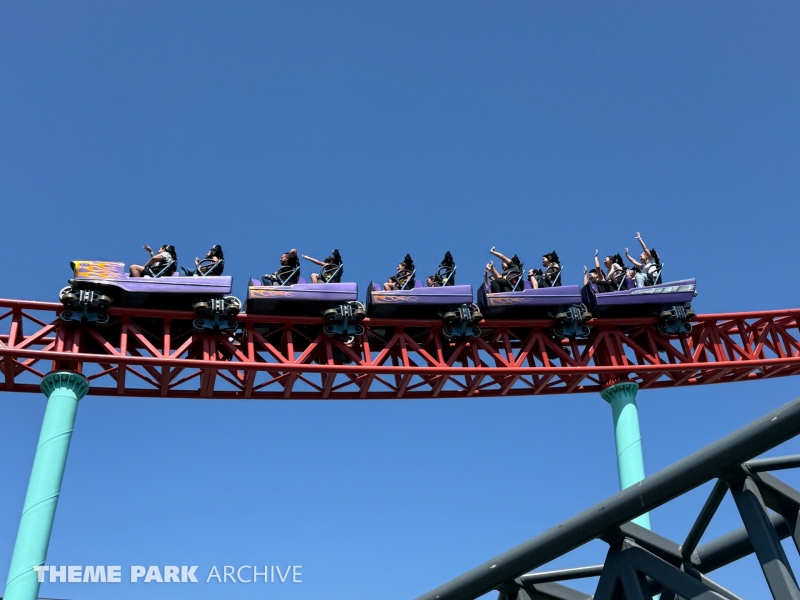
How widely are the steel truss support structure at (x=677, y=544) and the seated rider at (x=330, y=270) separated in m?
8.32

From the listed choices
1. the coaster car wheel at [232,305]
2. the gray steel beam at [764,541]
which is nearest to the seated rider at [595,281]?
the coaster car wheel at [232,305]

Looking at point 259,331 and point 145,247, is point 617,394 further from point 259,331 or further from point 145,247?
point 145,247

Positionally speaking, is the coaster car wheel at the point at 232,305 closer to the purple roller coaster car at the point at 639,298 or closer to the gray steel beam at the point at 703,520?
the purple roller coaster car at the point at 639,298

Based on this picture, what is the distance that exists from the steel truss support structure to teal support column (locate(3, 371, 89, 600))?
6.54 meters

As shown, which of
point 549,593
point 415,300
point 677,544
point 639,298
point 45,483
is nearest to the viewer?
point 677,544

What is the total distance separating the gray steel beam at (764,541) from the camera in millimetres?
3744

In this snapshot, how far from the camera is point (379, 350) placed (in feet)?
44.7

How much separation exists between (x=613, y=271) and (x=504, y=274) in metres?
1.69

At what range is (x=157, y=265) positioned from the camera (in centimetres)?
1238

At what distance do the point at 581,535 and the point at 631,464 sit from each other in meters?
8.60

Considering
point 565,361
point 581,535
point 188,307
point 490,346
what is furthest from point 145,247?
point 581,535

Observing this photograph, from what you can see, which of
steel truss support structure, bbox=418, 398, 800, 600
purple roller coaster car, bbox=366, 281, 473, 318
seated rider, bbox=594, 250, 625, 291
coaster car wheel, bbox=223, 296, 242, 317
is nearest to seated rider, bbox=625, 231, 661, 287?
seated rider, bbox=594, 250, 625, 291

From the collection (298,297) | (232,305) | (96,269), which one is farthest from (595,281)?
(96,269)

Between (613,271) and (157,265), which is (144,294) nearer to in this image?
(157,265)
